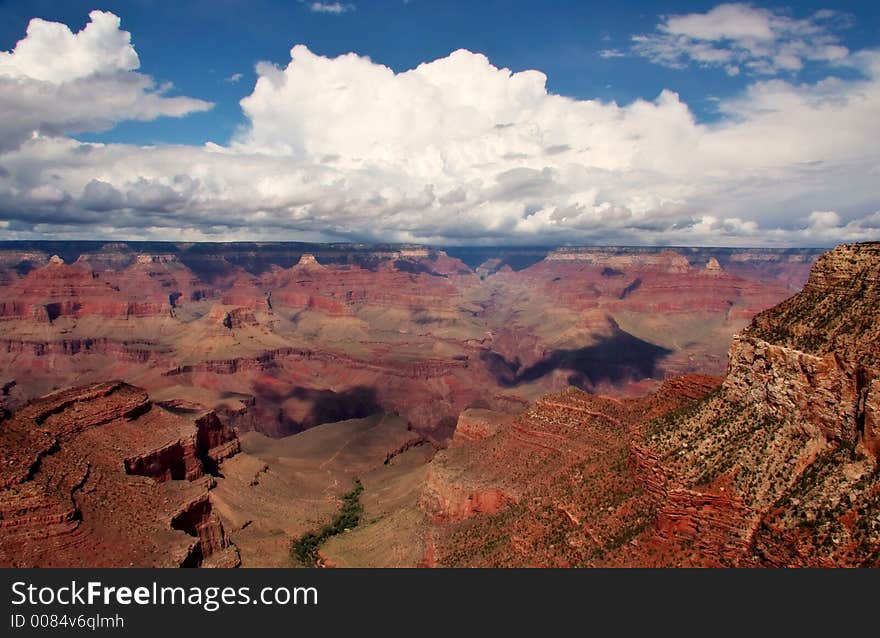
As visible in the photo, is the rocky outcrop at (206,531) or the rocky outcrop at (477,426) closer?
the rocky outcrop at (206,531)

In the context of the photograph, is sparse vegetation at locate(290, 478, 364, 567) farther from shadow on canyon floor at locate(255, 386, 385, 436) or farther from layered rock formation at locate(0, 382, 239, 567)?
shadow on canyon floor at locate(255, 386, 385, 436)

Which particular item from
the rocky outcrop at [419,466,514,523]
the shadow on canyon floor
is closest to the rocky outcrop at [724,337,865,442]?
the rocky outcrop at [419,466,514,523]

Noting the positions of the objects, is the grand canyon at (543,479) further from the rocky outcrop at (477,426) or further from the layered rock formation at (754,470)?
the rocky outcrop at (477,426)

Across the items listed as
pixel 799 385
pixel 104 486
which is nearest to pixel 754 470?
pixel 799 385

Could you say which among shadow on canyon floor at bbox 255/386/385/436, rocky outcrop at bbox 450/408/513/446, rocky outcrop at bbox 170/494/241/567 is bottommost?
shadow on canyon floor at bbox 255/386/385/436

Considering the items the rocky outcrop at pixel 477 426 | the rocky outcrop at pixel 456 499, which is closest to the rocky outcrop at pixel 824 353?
the rocky outcrop at pixel 456 499

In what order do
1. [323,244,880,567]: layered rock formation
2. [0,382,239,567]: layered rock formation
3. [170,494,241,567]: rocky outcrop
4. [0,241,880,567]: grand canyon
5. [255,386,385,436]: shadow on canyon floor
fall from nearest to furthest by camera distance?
[323,244,880,567]: layered rock formation
[0,241,880,567]: grand canyon
[0,382,239,567]: layered rock formation
[170,494,241,567]: rocky outcrop
[255,386,385,436]: shadow on canyon floor

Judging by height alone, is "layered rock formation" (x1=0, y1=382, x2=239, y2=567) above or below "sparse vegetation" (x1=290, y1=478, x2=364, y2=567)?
above

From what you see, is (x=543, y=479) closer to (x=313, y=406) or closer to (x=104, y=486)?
(x=104, y=486)

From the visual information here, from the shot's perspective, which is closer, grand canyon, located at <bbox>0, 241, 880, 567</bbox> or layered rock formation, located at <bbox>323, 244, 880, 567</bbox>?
layered rock formation, located at <bbox>323, 244, 880, 567</bbox>

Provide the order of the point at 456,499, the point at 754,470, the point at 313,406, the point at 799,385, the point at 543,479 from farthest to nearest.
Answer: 1. the point at 313,406
2. the point at 456,499
3. the point at 543,479
4. the point at 754,470
5. the point at 799,385

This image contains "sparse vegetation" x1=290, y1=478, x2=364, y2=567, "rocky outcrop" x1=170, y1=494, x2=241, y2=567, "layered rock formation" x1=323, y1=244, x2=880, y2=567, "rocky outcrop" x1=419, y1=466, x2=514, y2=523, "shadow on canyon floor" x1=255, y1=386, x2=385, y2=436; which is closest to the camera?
"layered rock formation" x1=323, y1=244, x2=880, y2=567
